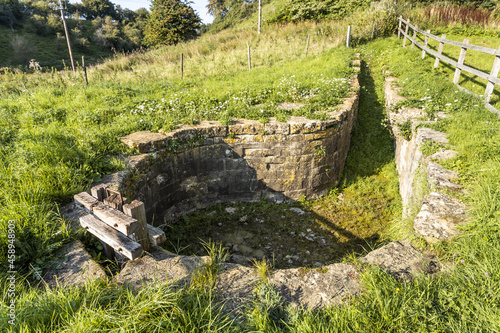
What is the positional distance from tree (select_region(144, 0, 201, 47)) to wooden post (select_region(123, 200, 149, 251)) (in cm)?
2685

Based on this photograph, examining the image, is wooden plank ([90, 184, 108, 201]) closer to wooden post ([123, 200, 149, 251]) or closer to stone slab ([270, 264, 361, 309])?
wooden post ([123, 200, 149, 251])

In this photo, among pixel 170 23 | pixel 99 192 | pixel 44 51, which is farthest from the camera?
pixel 44 51

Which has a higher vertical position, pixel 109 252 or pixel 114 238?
pixel 114 238

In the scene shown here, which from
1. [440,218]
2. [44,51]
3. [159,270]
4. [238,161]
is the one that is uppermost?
[44,51]

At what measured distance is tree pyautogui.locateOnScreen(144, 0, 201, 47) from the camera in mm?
25750

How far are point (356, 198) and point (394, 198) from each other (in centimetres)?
73

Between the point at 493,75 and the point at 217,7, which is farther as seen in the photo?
the point at 217,7

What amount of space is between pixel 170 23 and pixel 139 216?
28.0 meters

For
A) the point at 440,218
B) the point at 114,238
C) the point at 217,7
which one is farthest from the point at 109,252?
the point at 217,7

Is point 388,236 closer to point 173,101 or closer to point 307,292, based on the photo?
point 307,292

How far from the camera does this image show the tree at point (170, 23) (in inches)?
1014

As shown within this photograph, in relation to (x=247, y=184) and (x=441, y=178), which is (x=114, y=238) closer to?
(x=247, y=184)

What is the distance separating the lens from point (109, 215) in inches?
99.5

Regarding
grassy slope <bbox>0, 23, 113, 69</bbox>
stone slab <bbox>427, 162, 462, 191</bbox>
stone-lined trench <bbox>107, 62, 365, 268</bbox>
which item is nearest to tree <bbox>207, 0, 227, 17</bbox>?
grassy slope <bbox>0, 23, 113, 69</bbox>
